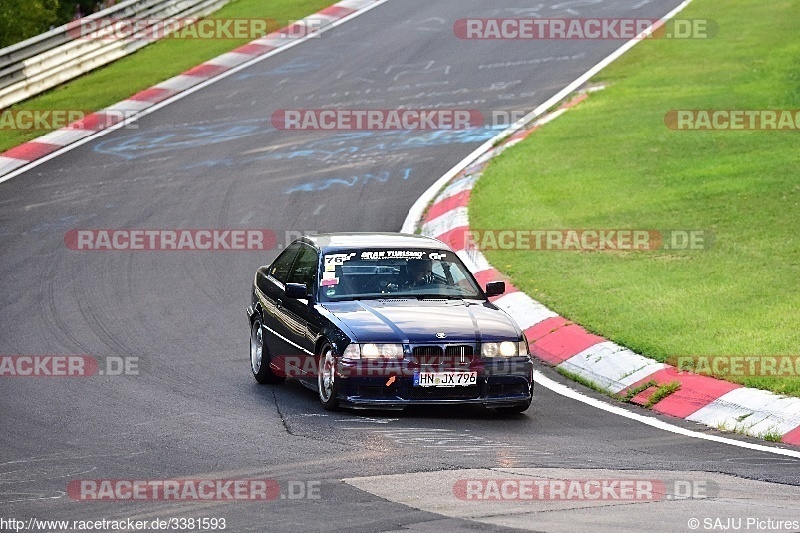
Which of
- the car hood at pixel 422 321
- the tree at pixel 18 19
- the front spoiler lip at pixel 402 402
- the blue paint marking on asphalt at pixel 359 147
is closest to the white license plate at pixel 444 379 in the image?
the front spoiler lip at pixel 402 402

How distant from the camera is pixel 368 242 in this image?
40.9 feet

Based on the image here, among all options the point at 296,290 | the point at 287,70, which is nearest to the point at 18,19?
the point at 287,70

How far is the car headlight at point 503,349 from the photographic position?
1095 centimetres

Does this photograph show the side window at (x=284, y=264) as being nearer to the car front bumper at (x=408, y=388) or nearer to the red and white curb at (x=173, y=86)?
the car front bumper at (x=408, y=388)

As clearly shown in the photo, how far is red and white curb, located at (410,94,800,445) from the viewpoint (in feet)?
35.4

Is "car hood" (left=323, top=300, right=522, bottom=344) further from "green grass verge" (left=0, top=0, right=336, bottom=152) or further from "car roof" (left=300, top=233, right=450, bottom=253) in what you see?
"green grass verge" (left=0, top=0, right=336, bottom=152)

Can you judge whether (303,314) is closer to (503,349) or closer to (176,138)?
(503,349)

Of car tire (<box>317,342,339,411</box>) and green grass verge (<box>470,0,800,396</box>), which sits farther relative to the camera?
green grass verge (<box>470,0,800,396</box>)

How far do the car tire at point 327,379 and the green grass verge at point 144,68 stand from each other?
46.0 feet

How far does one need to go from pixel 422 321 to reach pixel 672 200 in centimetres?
798

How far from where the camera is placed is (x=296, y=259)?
12.9 m

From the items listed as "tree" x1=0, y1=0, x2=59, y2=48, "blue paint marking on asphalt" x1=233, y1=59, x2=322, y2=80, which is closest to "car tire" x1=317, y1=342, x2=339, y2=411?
"blue paint marking on asphalt" x1=233, y1=59, x2=322, y2=80

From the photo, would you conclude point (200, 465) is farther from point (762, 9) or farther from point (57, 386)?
point (762, 9)

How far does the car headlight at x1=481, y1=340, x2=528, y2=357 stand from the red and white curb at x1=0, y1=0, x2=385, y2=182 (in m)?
13.2
